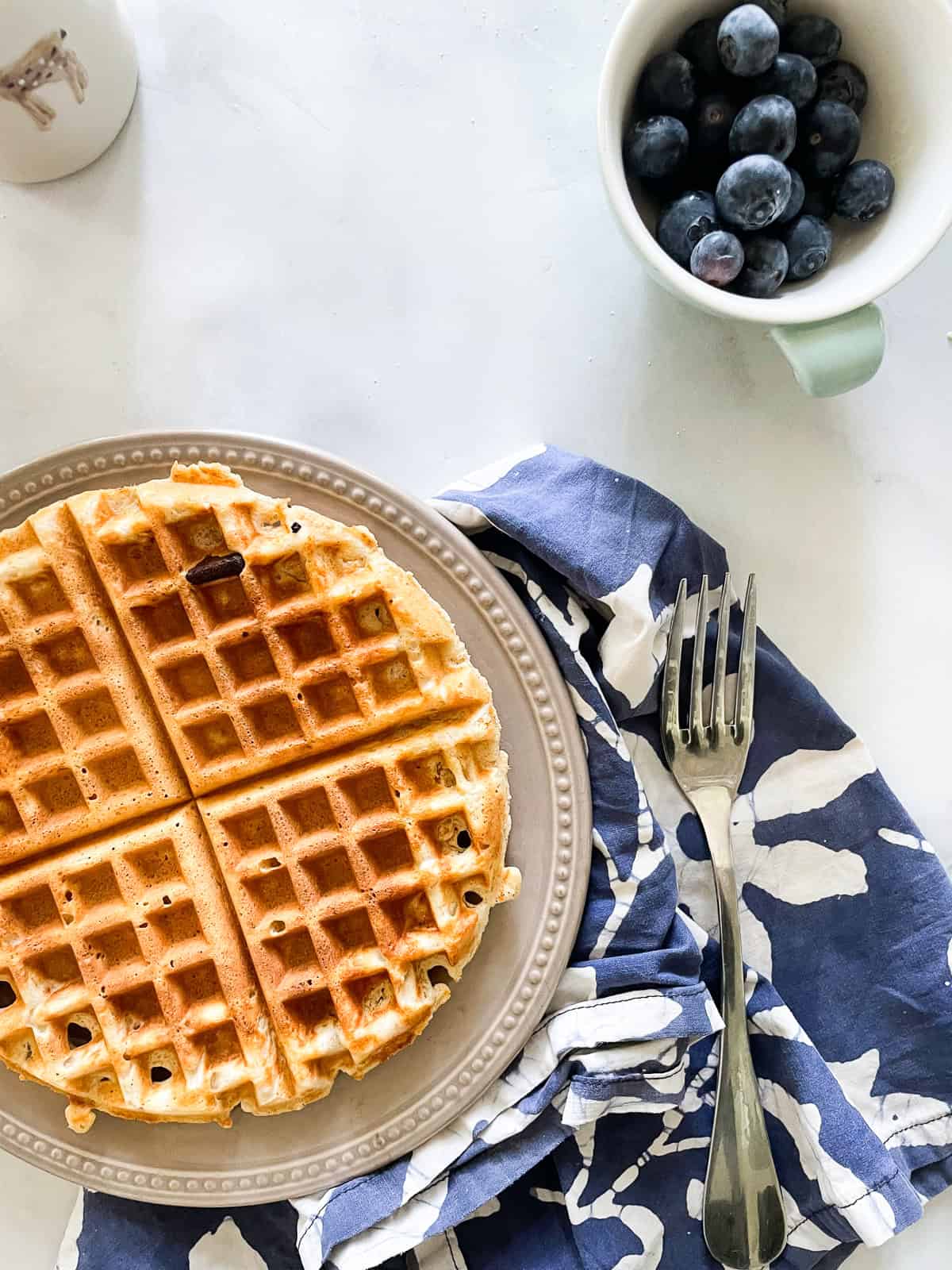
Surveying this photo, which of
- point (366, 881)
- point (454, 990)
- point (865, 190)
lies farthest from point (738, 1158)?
point (865, 190)

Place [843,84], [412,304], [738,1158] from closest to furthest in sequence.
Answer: [843,84], [738,1158], [412,304]

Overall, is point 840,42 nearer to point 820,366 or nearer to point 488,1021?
point 820,366

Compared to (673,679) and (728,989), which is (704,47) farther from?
(728,989)

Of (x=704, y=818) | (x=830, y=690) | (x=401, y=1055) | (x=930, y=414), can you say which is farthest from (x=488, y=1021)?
(x=930, y=414)

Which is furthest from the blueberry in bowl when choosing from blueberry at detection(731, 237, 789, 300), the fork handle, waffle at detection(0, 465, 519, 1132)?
the fork handle

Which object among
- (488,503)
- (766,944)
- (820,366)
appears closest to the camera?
(820,366)

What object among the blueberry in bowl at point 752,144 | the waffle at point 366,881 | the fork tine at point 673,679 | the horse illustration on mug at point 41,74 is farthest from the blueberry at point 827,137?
the horse illustration on mug at point 41,74

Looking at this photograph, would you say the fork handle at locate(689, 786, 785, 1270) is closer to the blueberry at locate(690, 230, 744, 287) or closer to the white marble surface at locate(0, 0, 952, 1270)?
the white marble surface at locate(0, 0, 952, 1270)
